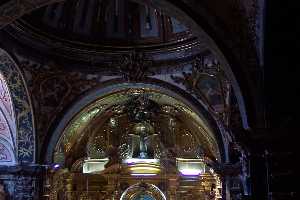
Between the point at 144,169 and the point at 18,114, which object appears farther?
the point at 144,169

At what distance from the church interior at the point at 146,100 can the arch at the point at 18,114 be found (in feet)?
0.08

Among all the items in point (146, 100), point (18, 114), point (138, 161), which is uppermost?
point (146, 100)

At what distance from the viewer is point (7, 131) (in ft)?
44.1

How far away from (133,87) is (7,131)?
10.6 ft

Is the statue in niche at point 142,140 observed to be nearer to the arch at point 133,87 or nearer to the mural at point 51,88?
the arch at point 133,87

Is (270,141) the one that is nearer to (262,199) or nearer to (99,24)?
(262,199)

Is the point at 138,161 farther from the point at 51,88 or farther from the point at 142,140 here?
the point at 51,88

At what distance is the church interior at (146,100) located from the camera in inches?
313

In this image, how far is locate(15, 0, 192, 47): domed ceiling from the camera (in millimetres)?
12414

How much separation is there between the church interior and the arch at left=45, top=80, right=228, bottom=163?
1.1 inches

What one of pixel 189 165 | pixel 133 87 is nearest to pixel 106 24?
pixel 133 87

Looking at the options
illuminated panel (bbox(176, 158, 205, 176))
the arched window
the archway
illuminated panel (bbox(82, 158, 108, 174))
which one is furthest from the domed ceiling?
illuminated panel (bbox(176, 158, 205, 176))

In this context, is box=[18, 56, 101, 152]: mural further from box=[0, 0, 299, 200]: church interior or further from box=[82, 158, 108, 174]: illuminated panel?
box=[82, 158, 108, 174]: illuminated panel

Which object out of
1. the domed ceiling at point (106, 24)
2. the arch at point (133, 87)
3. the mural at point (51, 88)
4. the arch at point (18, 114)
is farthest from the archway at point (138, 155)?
the domed ceiling at point (106, 24)
